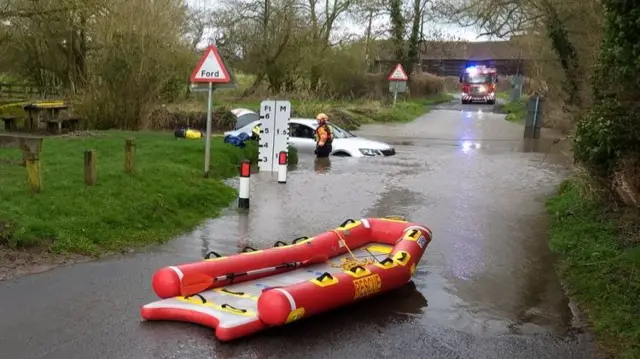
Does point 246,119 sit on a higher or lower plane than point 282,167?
higher

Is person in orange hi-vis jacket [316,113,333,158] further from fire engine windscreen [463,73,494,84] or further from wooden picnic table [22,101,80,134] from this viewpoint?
fire engine windscreen [463,73,494,84]

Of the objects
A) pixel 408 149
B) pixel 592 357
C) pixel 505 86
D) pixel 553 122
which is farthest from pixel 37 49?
pixel 505 86

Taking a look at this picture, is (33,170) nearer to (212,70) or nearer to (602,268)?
(212,70)

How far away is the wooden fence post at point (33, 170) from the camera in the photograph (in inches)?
348

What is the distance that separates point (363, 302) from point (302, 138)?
13106mm

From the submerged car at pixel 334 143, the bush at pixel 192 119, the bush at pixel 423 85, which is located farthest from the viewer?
the bush at pixel 423 85

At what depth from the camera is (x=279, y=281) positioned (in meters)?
6.58

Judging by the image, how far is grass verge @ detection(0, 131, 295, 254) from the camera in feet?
25.6

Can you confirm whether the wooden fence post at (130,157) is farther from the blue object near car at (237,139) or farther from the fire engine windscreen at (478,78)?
the fire engine windscreen at (478,78)

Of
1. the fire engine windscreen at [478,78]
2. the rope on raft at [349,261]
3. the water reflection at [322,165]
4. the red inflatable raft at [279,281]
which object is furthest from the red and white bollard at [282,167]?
the fire engine windscreen at [478,78]

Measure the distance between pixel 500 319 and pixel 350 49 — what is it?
119 feet

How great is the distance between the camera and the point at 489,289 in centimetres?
725

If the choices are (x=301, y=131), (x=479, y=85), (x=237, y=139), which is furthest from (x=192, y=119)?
(x=479, y=85)

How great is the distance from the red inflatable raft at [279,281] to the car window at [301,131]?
→ 11425mm
